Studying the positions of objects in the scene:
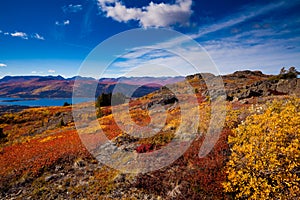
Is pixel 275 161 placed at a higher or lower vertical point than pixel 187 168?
higher

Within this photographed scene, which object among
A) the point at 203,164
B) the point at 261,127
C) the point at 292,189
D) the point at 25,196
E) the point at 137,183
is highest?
the point at 261,127

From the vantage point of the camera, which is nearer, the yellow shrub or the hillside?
the yellow shrub

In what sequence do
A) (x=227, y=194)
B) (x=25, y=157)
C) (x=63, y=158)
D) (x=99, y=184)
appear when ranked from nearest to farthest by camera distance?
(x=227, y=194) < (x=99, y=184) < (x=63, y=158) < (x=25, y=157)

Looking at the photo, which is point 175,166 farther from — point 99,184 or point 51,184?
Result: point 51,184

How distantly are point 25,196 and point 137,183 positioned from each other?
753cm

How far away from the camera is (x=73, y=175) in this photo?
1588cm

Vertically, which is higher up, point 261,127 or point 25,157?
point 261,127

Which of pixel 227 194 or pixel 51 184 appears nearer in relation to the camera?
pixel 227 194

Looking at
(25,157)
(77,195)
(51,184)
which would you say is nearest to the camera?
(77,195)

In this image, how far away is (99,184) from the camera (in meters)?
14.0

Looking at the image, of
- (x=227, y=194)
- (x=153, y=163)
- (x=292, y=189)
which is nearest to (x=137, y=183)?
(x=153, y=163)

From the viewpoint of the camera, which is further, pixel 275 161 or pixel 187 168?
pixel 187 168

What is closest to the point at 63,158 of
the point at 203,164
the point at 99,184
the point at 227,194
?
the point at 99,184

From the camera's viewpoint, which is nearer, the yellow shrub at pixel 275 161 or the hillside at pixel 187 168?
the yellow shrub at pixel 275 161
